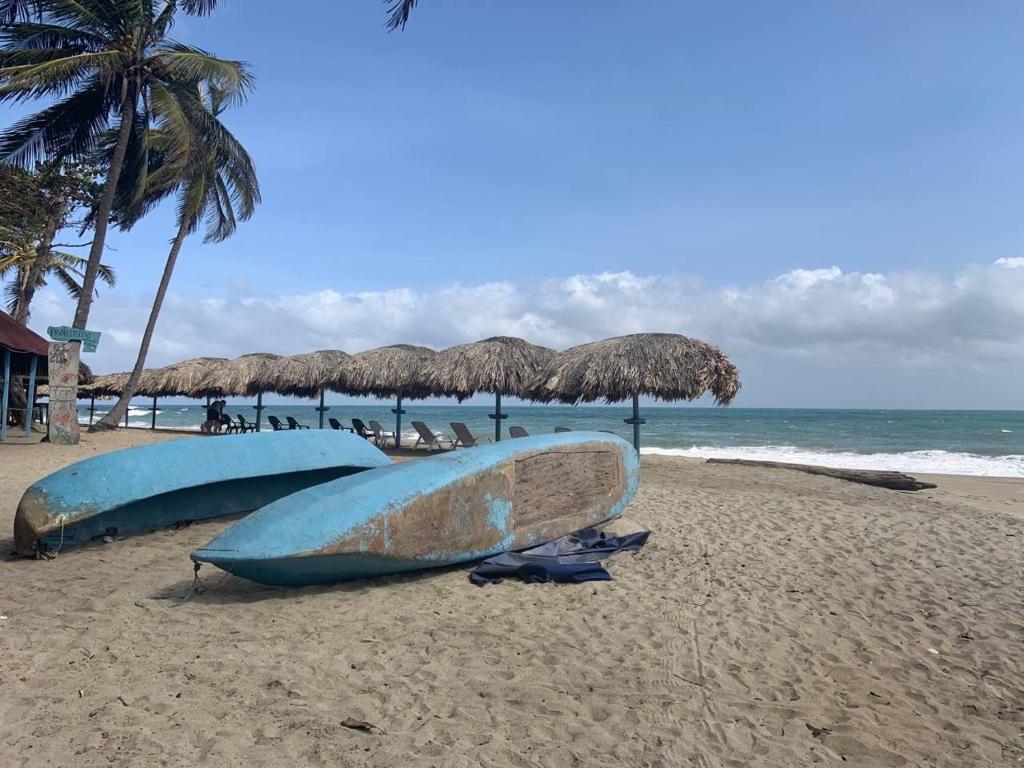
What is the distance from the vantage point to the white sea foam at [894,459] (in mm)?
16562

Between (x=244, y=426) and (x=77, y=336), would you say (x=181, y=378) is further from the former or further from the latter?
(x=77, y=336)

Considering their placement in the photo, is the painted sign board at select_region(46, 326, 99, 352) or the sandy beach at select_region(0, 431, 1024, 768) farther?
the painted sign board at select_region(46, 326, 99, 352)

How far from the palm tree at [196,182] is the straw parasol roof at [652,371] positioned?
7901mm

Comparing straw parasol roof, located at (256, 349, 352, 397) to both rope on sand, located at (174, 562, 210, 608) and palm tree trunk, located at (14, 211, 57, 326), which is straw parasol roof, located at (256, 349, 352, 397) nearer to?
palm tree trunk, located at (14, 211, 57, 326)

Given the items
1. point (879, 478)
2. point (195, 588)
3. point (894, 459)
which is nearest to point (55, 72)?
point (195, 588)

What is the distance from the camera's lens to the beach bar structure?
11070 millimetres

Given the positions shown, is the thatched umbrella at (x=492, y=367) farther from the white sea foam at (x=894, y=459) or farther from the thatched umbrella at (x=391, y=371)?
the white sea foam at (x=894, y=459)

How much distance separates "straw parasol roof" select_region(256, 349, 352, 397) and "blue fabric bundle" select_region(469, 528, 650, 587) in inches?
430

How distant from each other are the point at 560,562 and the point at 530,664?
56.1 inches

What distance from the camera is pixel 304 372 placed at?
15.4m

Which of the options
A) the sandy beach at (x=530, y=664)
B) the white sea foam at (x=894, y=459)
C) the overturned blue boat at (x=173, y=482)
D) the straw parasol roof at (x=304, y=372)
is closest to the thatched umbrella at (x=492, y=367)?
the straw parasol roof at (x=304, y=372)

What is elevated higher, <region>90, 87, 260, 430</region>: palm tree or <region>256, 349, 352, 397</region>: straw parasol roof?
<region>90, 87, 260, 430</region>: palm tree

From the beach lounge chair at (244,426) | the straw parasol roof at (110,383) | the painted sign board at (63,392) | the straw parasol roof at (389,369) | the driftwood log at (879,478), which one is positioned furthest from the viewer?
the straw parasol roof at (110,383)

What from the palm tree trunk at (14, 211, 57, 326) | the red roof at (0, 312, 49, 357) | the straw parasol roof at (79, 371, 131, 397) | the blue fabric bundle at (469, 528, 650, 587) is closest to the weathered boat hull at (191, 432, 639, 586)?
the blue fabric bundle at (469, 528, 650, 587)
